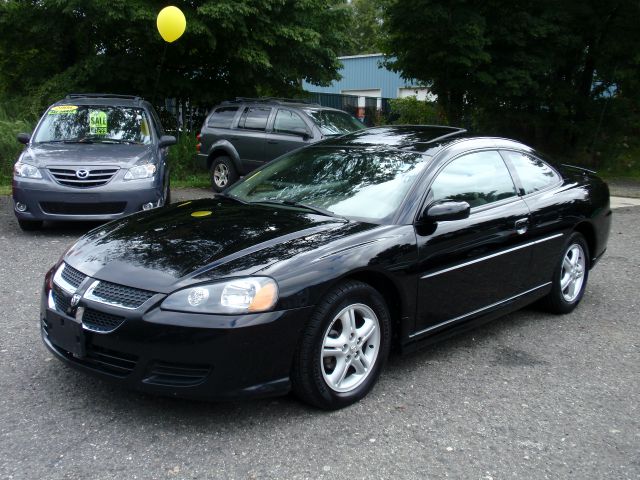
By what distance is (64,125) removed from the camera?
8812mm

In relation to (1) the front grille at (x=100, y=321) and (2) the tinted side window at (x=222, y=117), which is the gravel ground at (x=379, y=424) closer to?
(1) the front grille at (x=100, y=321)

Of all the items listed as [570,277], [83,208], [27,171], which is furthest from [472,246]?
[27,171]

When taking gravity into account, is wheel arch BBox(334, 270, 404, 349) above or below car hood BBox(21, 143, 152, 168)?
below

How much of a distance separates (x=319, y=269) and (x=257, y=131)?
29.1ft

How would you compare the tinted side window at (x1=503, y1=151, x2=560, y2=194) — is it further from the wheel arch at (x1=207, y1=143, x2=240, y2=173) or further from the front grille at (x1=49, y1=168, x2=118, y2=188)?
the wheel arch at (x1=207, y1=143, x2=240, y2=173)

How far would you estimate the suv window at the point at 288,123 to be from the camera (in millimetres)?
11344

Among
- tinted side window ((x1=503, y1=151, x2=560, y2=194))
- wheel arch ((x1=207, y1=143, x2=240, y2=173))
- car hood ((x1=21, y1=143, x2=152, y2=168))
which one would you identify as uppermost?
tinted side window ((x1=503, y1=151, x2=560, y2=194))

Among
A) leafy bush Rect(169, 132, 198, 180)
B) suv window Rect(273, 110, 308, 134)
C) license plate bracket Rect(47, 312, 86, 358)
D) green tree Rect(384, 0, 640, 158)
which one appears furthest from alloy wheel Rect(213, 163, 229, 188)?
license plate bracket Rect(47, 312, 86, 358)

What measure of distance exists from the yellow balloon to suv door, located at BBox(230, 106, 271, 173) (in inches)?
72.8

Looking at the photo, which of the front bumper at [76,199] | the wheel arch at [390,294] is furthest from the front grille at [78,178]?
the wheel arch at [390,294]

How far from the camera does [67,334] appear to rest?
338 centimetres

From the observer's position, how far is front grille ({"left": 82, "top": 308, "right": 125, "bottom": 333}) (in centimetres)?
320

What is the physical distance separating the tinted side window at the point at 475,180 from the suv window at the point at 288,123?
6734mm

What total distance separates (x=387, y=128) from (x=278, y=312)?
244cm
